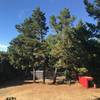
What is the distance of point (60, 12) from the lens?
49594 mm

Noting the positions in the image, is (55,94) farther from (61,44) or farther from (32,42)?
(32,42)

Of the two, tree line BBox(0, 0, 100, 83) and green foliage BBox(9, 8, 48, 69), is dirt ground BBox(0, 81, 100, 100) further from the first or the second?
green foliage BBox(9, 8, 48, 69)

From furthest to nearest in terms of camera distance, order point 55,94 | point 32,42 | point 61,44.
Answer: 1. point 32,42
2. point 61,44
3. point 55,94

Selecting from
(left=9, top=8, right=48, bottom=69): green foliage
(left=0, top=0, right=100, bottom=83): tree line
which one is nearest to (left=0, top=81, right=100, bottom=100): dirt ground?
(left=0, top=0, right=100, bottom=83): tree line

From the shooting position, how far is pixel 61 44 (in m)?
45.1

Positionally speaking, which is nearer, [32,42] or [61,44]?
[61,44]

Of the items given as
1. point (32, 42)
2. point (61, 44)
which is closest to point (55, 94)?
point (61, 44)

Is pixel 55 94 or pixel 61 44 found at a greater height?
pixel 61 44

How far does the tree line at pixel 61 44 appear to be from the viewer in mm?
36156

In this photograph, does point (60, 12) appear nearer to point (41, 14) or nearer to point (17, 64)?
point (41, 14)

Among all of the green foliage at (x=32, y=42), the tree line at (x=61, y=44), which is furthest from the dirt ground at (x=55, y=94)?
the green foliage at (x=32, y=42)

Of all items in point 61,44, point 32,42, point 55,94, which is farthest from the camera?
point 32,42

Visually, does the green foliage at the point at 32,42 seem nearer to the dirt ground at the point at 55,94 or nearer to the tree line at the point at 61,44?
the tree line at the point at 61,44

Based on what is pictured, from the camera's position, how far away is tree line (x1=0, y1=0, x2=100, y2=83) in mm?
36156
